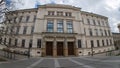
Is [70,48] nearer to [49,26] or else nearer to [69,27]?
[69,27]

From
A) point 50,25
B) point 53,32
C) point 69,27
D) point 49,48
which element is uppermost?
point 50,25

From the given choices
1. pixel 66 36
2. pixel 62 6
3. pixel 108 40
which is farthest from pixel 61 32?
pixel 108 40

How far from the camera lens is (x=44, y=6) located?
37.4 m

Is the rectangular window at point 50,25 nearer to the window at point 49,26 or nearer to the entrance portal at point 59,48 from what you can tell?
the window at point 49,26

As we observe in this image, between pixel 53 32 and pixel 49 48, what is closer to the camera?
pixel 53 32

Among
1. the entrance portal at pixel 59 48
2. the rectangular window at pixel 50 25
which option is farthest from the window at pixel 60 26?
the entrance portal at pixel 59 48

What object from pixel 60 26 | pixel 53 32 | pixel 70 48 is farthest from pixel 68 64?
pixel 60 26

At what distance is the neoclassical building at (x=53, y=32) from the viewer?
112 feet

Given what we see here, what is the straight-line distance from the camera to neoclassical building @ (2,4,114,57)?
112 ft

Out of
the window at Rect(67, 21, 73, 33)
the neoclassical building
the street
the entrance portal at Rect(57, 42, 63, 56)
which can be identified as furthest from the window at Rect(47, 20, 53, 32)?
the street

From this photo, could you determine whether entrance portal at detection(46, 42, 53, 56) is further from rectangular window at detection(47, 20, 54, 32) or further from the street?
the street

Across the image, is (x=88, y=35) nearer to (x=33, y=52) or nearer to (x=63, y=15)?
(x=63, y=15)

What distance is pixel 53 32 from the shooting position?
34.2 metres

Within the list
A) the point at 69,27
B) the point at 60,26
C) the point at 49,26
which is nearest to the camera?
the point at 49,26
